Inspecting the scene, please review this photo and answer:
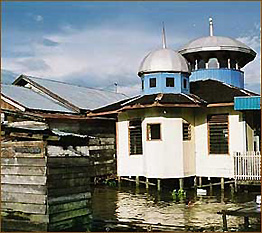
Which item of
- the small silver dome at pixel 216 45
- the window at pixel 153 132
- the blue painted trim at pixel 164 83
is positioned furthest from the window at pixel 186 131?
the small silver dome at pixel 216 45

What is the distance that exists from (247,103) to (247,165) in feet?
7.69

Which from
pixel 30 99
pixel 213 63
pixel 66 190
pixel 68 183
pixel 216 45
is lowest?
pixel 66 190

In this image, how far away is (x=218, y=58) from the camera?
78.1ft

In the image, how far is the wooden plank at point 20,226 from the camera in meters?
10.0

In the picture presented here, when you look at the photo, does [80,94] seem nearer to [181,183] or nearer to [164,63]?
[164,63]

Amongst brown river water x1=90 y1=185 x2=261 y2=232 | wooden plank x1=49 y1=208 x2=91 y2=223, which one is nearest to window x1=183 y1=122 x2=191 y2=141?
brown river water x1=90 y1=185 x2=261 y2=232

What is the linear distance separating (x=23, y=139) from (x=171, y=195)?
8.35m

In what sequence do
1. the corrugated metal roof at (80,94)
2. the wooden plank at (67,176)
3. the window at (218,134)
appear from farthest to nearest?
the corrugated metal roof at (80,94) < the window at (218,134) < the wooden plank at (67,176)

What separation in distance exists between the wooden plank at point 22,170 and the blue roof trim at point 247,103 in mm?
10059

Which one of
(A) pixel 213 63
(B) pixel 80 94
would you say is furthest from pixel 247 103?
(B) pixel 80 94

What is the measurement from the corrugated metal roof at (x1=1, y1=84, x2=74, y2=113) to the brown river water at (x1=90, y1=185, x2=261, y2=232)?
13.7 ft

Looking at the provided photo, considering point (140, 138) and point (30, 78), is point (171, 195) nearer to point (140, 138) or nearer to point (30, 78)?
point (140, 138)

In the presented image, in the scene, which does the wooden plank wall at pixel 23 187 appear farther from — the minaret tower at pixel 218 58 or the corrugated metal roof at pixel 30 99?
the minaret tower at pixel 218 58

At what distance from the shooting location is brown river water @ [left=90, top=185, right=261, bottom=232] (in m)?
11.2
